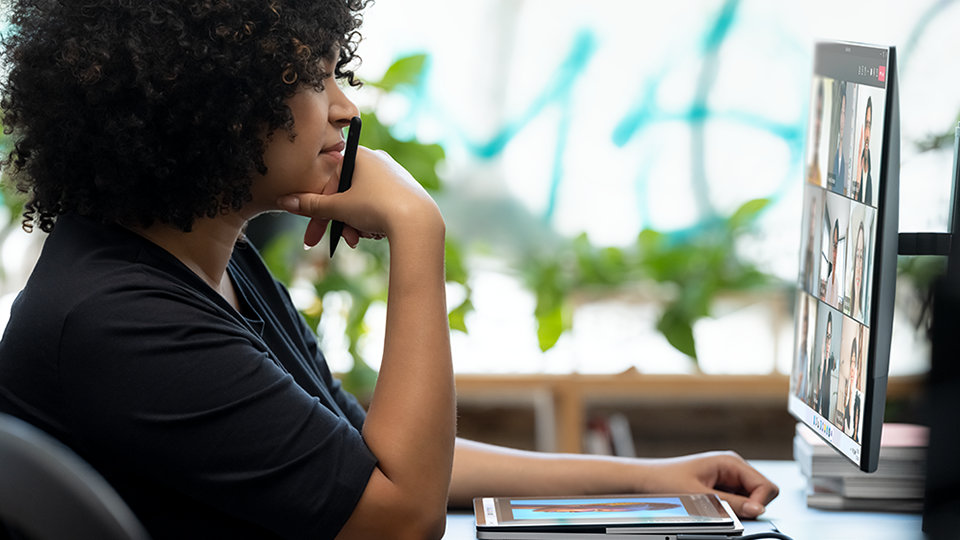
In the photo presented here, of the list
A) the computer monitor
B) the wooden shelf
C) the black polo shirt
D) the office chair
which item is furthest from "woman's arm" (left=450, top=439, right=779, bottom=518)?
the wooden shelf

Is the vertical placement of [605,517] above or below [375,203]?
below

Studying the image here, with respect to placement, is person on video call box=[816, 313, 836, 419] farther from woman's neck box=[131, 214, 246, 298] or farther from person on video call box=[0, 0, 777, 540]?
woman's neck box=[131, 214, 246, 298]

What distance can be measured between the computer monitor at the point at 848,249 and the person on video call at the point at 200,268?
0.43m

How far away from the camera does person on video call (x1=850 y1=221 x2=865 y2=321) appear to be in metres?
1.06

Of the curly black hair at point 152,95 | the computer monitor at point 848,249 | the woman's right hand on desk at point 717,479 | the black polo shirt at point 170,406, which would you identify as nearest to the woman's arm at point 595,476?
the woman's right hand on desk at point 717,479

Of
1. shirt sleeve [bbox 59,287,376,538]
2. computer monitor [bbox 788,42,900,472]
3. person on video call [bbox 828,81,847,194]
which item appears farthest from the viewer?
person on video call [bbox 828,81,847,194]

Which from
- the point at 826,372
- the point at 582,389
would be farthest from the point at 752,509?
the point at 582,389

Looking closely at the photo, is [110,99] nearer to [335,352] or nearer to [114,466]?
[114,466]

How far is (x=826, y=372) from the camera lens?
1171mm

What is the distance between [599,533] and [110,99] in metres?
0.63

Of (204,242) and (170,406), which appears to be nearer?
(170,406)

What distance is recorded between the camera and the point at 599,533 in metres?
1.03

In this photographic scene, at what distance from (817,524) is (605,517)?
28 centimetres

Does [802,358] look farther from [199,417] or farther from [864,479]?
[199,417]
